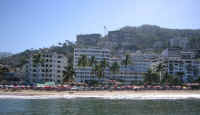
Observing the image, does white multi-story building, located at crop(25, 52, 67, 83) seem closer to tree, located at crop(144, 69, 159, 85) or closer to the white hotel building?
the white hotel building

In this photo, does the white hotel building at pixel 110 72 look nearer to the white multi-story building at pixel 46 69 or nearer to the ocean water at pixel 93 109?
the white multi-story building at pixel 46 69

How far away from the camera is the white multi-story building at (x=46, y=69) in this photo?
93.4 m

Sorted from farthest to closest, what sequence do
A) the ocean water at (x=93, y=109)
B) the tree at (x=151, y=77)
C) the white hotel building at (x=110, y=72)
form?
the white hotel building at (x=110, y=72)
the tree at (x=151, y=77)
the ocean water at (x=93, y=109)

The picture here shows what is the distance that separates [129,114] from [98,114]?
12.9ft

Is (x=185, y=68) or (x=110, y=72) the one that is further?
(x=185, y=68)

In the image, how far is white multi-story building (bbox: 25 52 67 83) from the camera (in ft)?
307

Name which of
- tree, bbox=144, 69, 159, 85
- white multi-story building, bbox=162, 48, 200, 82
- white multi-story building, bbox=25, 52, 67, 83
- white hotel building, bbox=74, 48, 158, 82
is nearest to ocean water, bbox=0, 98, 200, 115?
tree, bbox=144, 69, 159, 85

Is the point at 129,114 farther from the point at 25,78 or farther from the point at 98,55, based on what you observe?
the point at 98,55

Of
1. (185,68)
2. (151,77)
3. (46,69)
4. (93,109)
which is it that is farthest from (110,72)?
(93,109)

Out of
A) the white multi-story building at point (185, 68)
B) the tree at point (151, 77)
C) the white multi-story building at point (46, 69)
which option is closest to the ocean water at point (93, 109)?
the tree at point (151, 77)

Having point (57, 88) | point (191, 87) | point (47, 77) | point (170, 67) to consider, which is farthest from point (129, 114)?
point (170, 67)

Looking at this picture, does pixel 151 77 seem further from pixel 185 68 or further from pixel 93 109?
pixel 93 109

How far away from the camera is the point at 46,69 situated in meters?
95.9

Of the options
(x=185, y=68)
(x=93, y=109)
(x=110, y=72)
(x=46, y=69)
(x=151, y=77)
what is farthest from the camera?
(x=185, y=68)
